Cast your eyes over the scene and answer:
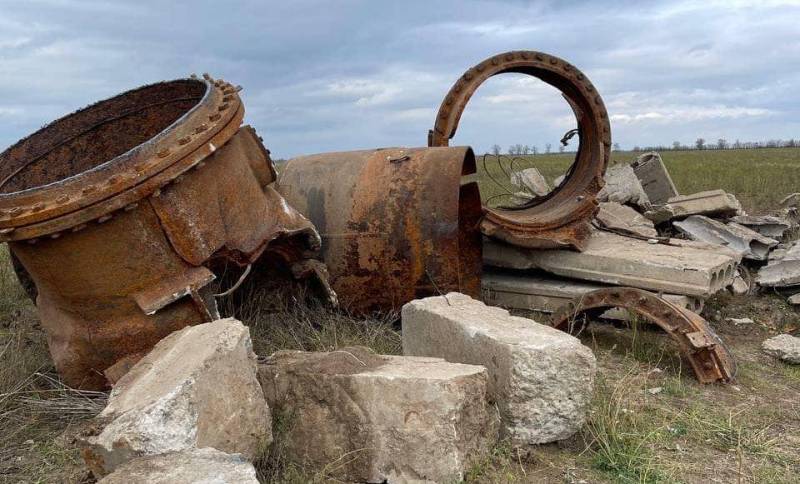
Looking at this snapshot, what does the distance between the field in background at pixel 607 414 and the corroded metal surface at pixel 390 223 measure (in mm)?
245

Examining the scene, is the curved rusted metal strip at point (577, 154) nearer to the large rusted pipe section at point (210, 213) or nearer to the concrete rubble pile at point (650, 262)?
the large rusted pipe section at point (210, 213)

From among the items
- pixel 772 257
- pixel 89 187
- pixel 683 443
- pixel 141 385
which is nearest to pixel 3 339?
pixel 89 187

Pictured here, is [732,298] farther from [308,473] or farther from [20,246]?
[20,246]

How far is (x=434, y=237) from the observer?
4.39m

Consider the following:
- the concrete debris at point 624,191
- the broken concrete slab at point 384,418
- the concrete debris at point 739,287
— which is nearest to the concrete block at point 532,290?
the concrete debris at point 739,287

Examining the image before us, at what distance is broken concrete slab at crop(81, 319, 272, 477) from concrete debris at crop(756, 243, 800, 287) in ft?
15.6

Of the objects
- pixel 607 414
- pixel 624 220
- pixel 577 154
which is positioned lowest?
pixel 607 414

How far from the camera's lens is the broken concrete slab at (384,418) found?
8.49 feet

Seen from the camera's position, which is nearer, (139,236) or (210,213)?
(139,236)

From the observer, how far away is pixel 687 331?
12.7ft

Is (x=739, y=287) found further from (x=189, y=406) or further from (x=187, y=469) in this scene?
(x=187, y=469)

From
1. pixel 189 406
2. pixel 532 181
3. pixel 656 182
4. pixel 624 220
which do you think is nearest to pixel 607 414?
pixel 189 406

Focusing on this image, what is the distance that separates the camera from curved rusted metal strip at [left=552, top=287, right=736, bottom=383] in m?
3.83

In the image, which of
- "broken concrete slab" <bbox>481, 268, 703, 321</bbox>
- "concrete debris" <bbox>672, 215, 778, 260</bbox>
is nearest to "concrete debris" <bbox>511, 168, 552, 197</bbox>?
"concrete debris" <bbox>672, 215, 778, 260</bbox>
